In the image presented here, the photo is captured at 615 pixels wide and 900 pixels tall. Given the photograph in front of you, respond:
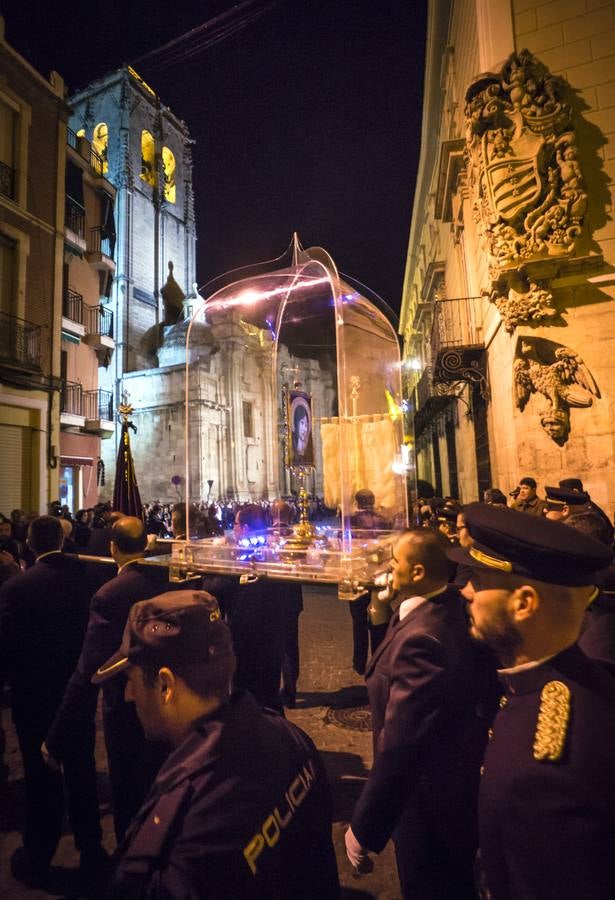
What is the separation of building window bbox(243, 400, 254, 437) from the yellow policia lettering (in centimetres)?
3261

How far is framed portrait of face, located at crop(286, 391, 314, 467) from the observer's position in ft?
20.4

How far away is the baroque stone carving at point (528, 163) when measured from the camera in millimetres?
7383

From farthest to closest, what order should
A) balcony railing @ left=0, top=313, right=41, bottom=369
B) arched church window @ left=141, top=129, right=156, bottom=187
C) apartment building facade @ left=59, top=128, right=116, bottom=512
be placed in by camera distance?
arched church window @ left=141, top=129, right=156, bottom=187 < apartment building facade @ left=59, top=128, right=116, bottom=512 < balcony railing @ left=0, top=313, right=41, bottom=369

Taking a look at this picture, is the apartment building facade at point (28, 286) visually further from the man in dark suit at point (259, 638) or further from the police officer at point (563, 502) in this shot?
the police officer at point (563, 502)

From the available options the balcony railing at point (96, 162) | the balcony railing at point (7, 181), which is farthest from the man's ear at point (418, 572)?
the balcony railing at point (96, 162)

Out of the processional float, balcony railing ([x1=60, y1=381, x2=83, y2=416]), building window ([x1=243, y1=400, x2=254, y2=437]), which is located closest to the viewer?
the processional float

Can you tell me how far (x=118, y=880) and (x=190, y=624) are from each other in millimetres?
632

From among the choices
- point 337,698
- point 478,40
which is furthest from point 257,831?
point 478,40

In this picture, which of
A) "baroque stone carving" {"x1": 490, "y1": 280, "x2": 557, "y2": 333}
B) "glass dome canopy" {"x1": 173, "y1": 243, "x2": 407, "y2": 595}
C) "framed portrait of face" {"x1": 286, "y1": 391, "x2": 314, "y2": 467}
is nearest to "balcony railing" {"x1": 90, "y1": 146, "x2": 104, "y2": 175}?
"glass dome canopy" {"x1": 173, "y1": 243, "x2": 407, "y2": 595}

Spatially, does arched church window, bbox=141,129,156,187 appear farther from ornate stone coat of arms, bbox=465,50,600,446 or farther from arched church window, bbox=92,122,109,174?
ornate stone coat of arms, bbox=465,50,600,446

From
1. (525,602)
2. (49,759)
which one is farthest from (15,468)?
(525,602)

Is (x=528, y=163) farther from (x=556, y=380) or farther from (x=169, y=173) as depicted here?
(x=169, y=173)

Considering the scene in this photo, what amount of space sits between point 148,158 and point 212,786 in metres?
51.4

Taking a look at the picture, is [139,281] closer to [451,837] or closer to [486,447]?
[486,447]
